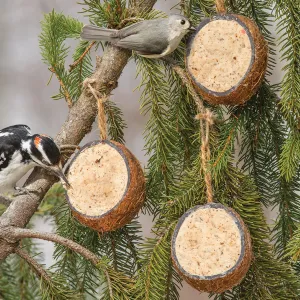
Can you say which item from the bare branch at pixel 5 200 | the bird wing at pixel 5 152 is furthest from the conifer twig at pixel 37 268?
the bird wing at pixel 5 152

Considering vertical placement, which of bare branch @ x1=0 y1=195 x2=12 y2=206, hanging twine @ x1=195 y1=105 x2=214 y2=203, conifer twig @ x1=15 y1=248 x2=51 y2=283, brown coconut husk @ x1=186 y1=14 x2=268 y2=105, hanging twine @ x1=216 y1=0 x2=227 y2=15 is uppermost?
hanging twine @ x1=216 y1=0 x2=227 y2=15

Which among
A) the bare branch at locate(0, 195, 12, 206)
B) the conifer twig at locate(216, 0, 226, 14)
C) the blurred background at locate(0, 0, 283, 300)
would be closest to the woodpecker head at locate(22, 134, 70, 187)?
the bare branch at locate(0, 195, 12, 206)

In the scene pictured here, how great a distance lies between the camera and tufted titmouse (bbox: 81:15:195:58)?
992 millimetres

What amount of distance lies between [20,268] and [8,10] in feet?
7.12

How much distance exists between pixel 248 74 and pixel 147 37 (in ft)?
0.64

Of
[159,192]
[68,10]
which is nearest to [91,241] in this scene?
[159,192]

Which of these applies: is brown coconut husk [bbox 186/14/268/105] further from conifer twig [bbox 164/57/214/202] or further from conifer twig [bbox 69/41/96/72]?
conifer twig [bbox 69/41/96/72]

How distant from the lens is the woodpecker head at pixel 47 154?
1.06m

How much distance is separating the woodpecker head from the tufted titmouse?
0.73 feet

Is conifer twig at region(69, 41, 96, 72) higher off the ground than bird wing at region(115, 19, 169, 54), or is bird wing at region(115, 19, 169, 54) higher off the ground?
bird wing at region(115, 19, 169, 54)

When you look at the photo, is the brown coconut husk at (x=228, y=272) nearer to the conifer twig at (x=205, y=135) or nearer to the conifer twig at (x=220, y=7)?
the conifer twig at (x=205, y=135)

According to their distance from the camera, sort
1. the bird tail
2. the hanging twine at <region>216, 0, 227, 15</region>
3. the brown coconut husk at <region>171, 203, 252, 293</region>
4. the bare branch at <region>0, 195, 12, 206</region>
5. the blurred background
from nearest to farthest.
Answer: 1. the brown coconut husk at <region>171, 203, 252, 293</region>
2. the hanging twine at <region>216, 0, 227, 15</region>
3. the bird tail
4. the bare branch at <region>0, 195, 12, 206</region>
5. the blurred background

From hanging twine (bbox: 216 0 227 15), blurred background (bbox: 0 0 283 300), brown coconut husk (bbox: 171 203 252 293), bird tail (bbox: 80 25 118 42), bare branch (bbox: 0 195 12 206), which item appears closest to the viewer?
brown coconut husk (bbox: 171 203 252 293)

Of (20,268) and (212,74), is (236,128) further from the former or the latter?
(20,268)
